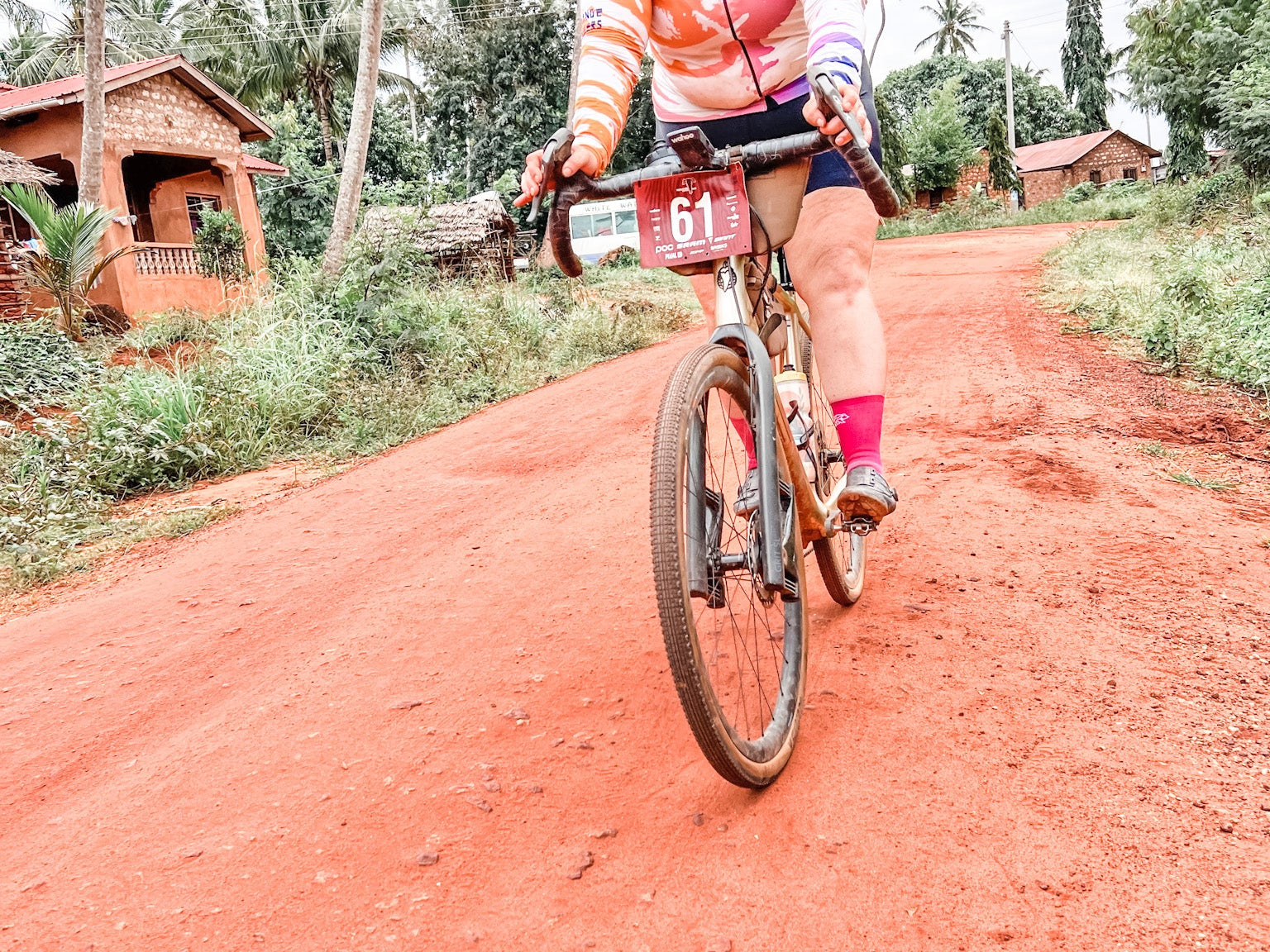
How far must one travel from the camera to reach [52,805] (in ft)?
7.04

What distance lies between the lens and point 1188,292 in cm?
739

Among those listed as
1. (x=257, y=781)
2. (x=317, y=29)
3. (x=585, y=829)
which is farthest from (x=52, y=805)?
(x=317, y=29)

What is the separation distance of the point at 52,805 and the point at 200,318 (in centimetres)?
1268

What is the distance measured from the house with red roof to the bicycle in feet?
143

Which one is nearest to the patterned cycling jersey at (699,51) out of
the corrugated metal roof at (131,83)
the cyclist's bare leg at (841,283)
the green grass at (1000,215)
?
the cyclist's bare leg at (841,283)

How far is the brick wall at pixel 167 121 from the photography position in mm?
16188

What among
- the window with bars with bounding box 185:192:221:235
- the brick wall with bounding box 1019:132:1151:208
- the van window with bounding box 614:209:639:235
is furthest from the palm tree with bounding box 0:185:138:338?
the brick wall with bounding box 1019:132:1151:208

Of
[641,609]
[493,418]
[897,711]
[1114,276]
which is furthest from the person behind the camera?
[1114,276]

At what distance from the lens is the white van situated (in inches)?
1024

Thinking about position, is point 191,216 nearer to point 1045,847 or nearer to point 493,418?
point 493,418

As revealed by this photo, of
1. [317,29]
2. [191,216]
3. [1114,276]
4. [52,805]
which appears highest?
[317,29]

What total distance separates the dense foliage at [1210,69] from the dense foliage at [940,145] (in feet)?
72.8

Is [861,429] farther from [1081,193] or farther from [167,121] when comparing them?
[1081,193]

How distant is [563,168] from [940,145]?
42.0m
